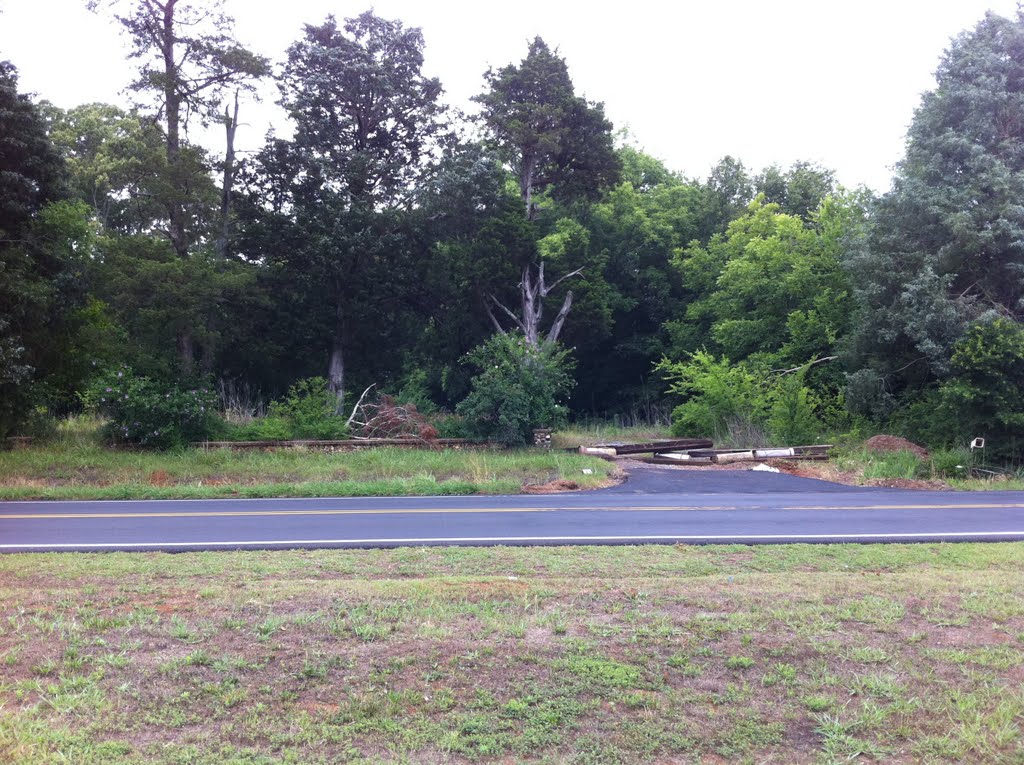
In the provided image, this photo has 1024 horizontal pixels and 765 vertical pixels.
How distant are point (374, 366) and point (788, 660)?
33729 mm

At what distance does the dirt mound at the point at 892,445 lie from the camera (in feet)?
71.8

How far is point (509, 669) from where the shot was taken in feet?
18.9

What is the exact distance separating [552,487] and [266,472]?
6938 millimetres

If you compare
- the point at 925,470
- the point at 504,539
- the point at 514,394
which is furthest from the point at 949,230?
the point at 504,539

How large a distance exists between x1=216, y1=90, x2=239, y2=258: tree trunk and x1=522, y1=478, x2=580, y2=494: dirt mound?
64.0 feet

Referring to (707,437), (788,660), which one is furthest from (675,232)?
(788,660)

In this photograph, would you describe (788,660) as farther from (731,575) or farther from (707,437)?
(707,437)

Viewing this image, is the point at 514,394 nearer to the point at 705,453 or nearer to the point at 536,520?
the point at 705,453

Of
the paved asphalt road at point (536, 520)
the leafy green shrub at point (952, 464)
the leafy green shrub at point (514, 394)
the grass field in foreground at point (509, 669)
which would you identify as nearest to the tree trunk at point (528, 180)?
the leafy green shrub at point (514, 394)

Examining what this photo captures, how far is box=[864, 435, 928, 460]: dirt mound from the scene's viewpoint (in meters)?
21.9

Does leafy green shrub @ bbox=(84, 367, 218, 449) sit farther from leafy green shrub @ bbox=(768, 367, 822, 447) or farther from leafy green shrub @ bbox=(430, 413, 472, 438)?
leafy green shrub @ bbox=(768, 367, 822, 447)

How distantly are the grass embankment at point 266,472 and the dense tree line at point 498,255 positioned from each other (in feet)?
8.88

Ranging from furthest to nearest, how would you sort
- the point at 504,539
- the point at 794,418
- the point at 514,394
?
the point at 794,418
the point at 514,394
the point at 504,539

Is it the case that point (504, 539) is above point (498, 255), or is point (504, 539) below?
below
